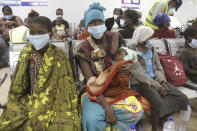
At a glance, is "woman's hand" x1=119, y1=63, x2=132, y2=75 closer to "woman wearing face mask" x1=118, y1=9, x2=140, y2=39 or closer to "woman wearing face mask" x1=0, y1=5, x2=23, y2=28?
"woman wearing face mask" x1=118, y1=9, x2=140, y2=39

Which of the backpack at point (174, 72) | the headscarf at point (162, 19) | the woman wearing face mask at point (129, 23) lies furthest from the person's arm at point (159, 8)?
the backpack at point (174, 72)

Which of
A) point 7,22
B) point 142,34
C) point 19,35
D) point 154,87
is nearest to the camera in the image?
point 154,87

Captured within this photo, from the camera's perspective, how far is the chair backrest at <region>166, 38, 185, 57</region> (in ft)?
9.11

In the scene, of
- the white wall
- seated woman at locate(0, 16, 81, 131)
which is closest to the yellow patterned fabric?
seated woman at locate(0, 16, 81, 131)

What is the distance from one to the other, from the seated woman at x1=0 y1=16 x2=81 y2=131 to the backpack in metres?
1.32

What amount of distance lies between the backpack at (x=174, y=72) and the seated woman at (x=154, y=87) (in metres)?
0.15

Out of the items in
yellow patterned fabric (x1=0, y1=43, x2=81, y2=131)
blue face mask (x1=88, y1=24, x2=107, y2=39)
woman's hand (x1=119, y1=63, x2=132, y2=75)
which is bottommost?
yellow patterned fabric (x1=0, y1=43, x2=81, y2=131)

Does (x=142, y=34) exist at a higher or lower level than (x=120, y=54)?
higher

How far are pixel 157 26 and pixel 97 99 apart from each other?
89.6 inches

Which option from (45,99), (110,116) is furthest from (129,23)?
(45,99)

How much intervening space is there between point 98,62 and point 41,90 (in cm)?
69

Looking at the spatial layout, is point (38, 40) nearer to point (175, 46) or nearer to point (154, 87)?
point (154, 87)

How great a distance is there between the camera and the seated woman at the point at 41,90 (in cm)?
157

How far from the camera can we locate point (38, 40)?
1738 mm
